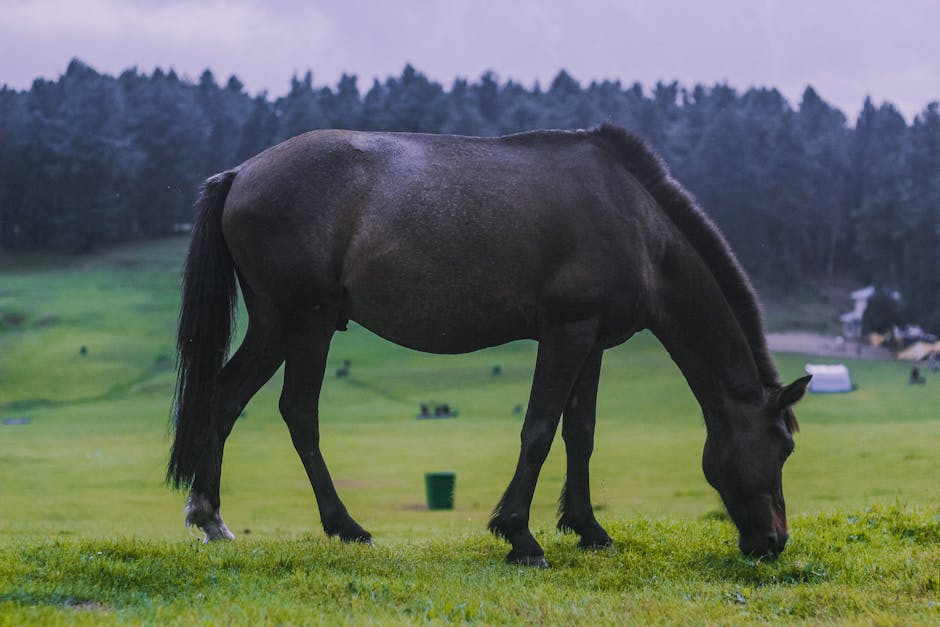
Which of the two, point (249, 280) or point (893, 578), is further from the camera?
point (249, 280)

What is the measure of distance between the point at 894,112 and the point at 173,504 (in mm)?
78376

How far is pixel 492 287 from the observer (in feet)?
25.4

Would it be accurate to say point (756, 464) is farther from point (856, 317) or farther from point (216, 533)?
point (856, 317)

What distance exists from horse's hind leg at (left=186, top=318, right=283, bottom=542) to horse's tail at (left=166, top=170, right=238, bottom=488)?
11cm

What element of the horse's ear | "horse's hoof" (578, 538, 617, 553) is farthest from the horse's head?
"horse's hoof" (578, 538, 617, 553)

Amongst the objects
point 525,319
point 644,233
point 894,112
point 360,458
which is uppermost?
point 894,112

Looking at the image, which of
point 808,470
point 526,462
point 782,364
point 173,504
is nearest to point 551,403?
point 526,462

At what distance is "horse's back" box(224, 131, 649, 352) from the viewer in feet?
25.3

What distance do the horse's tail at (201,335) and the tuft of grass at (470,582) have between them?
77cm

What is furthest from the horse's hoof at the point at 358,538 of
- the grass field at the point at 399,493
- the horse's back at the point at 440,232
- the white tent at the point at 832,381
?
the white tent at the point at 832,381

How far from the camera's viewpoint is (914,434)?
3212cm

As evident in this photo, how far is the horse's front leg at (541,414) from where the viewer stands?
7.55m

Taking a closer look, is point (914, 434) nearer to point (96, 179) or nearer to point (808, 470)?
point (808, 470)

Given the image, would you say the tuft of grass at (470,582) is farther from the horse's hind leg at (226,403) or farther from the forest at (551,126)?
the forest at (551,126)
